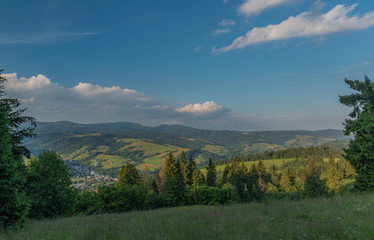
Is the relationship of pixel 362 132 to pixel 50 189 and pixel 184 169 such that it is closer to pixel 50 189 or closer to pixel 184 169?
pixel 50 189

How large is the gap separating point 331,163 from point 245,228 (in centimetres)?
7910

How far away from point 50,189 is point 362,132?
3243 centimetres

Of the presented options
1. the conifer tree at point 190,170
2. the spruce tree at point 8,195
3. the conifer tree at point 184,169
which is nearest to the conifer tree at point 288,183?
the conifer tree at point 190,170

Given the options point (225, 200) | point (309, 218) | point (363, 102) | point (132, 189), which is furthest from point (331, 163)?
point (309, 218)

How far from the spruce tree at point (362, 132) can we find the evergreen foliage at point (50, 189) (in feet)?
99.1

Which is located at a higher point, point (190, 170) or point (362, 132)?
point (362, 132)

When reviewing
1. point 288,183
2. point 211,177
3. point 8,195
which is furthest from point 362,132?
point 288,183

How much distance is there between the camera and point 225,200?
170 feet

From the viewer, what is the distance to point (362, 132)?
1716 centimetres

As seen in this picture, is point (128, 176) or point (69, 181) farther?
point (128, 176)

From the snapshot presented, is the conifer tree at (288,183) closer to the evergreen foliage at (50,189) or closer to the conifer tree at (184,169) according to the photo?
the conifer tree at (184,169)

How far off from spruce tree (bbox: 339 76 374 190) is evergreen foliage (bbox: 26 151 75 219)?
3021 cm

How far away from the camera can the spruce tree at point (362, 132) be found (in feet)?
54.1

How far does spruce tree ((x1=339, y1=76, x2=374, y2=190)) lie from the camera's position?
1650 centimetres
